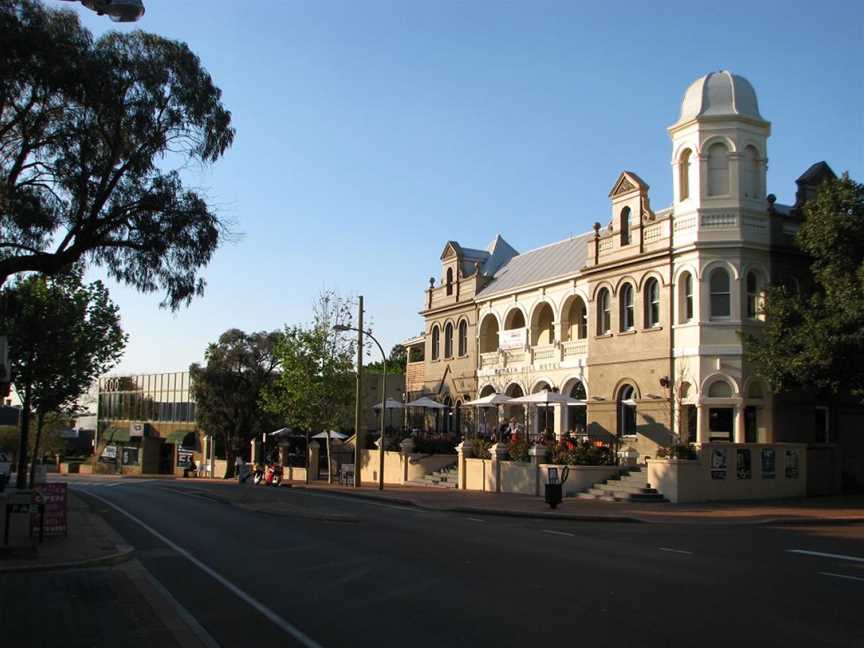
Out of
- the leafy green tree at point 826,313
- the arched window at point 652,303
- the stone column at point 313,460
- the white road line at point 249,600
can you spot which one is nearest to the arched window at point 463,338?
the stone column at point 313,460

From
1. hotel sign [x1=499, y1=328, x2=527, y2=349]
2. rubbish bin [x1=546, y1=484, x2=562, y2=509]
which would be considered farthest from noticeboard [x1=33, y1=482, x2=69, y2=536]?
hotel sign [x1=499, y1=328, x2=527, y2=349]

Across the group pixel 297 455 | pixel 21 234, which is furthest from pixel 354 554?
pixel 297 455

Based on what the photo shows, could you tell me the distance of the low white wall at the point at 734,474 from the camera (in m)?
27.2

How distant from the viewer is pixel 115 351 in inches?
1403

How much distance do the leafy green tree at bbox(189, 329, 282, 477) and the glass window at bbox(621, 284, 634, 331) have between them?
29644mm

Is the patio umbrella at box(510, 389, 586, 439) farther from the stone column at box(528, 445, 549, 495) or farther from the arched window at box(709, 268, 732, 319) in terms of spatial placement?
the arched window at box(709, 268, 732, 319)

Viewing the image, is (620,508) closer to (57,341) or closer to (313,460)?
(57,341)

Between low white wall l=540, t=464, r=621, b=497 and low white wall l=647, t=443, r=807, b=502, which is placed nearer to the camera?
low white wall l=647, t=443, r=807, b=502

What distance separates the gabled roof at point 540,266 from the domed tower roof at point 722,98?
8.22 m

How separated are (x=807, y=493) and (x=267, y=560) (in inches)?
833

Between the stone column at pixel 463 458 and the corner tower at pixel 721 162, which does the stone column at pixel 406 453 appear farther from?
the corner tower at pixel 721 162

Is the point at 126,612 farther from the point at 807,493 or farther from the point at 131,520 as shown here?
the point at 807,493

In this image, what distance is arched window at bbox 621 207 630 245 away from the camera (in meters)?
34.0

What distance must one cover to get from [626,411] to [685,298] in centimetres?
506
